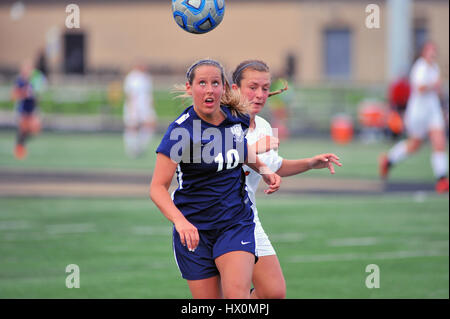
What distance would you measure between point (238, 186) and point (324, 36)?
4974 centimetres

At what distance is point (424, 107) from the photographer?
1658 centimetres

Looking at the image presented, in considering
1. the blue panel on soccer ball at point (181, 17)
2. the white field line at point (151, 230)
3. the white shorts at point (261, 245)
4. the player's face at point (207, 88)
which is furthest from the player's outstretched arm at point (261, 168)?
the white field line at point (151, 230)

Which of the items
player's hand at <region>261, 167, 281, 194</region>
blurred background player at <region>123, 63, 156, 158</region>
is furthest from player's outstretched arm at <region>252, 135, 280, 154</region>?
blurred background player at <region>123, 63, 156, 158</region>

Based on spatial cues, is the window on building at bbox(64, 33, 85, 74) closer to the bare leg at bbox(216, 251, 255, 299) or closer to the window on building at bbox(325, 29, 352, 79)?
the window on building at bbox(325, 29, 352, 79)

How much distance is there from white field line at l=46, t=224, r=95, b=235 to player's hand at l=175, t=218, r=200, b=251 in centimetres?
667

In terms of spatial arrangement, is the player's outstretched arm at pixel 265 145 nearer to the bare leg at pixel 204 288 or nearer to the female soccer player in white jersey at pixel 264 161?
the female soccer player in white jersey at pixel 264 161

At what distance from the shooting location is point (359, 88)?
37.8m

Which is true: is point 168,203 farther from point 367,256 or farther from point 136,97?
point 136,97

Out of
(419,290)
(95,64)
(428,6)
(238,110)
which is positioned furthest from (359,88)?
(238,110)

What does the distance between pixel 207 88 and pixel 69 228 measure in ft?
23.1

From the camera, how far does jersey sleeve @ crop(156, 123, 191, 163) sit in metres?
5.66

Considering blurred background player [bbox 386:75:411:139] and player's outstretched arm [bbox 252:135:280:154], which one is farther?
blurred background player [bbox 386:75:411:139]

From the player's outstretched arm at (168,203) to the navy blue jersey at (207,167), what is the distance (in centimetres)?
8

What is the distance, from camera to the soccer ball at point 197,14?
6559mm
